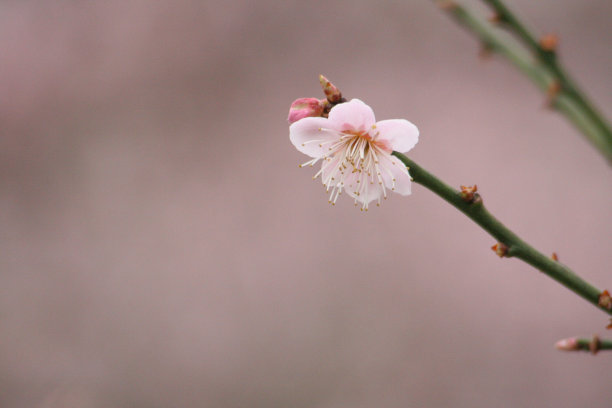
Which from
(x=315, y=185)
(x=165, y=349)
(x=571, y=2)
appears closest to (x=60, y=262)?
(x=165, y=349)

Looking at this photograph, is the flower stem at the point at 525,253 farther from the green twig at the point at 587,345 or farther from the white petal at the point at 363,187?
the white petal at the point at 363,187

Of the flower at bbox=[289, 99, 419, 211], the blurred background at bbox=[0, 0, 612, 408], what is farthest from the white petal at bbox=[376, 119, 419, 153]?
the blurred background at bbox=[0, 0, 612, 408]

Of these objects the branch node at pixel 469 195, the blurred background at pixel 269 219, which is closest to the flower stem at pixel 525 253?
the branch node at pixel 469 195

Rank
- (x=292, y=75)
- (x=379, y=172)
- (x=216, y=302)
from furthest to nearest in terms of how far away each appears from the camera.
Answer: (x=292, y=75), (x=216, y=302), (x=379, y=172)

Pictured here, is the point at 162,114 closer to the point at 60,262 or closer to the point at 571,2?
the point at 60,262

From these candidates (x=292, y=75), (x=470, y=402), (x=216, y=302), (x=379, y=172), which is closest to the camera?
(x=379, y=172)

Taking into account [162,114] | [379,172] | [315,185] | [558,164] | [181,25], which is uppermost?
[181,25]

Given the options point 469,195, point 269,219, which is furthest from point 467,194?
point 269,219
